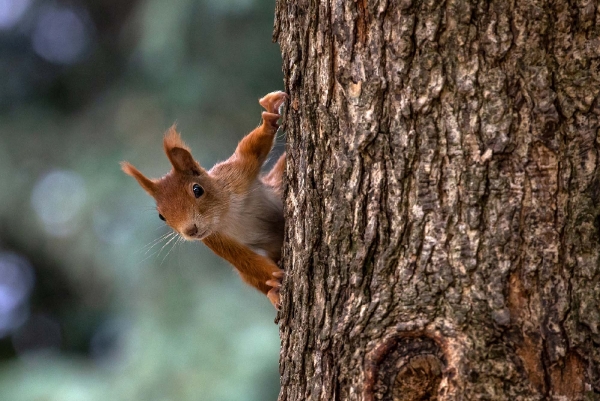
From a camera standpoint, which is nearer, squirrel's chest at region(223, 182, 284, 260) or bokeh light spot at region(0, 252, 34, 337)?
squirrel's chest at region(223, 182, 284, 260)

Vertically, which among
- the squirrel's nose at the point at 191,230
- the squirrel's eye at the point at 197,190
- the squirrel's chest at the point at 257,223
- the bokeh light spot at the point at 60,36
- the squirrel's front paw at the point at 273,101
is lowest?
the squirrel's nose at the point at 191,230

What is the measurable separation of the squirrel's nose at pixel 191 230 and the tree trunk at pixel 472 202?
1.01 meters

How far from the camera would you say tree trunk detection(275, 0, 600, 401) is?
4.72 feet

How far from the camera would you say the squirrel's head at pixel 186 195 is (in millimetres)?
2553

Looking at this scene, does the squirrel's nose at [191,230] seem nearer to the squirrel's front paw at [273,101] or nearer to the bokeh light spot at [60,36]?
the squirrel's front paw at [273,101]

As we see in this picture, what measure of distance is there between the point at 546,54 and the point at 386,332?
57cm

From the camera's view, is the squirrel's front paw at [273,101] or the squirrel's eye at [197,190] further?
the squirrel's eye at [197,190]

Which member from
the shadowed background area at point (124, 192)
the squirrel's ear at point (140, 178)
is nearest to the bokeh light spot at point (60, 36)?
the shadowed background area at point (124, 192)

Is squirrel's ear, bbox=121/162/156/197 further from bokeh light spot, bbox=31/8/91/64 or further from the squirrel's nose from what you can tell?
bokeh light spot, bbox=31/8/91/64

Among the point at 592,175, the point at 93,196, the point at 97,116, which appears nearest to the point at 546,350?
the point at 592,175

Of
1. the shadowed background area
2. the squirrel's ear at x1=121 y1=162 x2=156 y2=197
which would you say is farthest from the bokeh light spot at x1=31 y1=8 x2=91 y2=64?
the squirrel's ear at x1=121 y1=162 x2=156 y2=197

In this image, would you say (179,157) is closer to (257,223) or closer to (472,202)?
(257,223)

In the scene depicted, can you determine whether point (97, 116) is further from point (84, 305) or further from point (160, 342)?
point (160, 342)

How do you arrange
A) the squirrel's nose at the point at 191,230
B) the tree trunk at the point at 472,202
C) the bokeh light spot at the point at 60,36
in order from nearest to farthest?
1. the tree trunk at the point at 472,202
2. the squirrel's nose at the point at 191,230
3. the bokeh light spot at the point at 60,36
